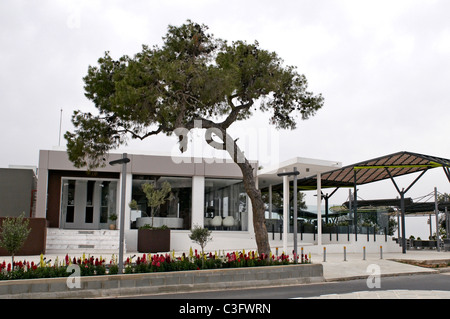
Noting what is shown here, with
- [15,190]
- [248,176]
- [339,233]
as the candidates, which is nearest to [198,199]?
[339,233]

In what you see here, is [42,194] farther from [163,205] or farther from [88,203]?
[163,205]

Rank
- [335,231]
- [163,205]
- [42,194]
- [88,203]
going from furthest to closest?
[88,203]
[335,231]
[163,205]
[42,194]

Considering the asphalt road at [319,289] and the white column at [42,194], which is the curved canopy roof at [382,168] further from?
the white column at [42,194]

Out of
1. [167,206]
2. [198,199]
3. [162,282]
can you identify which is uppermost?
[198,199]

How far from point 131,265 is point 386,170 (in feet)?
55.2

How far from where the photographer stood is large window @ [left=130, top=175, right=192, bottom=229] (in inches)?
1011

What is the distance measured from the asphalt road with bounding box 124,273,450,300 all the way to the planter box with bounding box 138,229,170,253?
11311mm

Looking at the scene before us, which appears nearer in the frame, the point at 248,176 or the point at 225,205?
the point at 248,176

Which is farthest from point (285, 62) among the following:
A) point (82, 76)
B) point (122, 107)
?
point (82, 76)

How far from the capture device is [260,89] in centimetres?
1477

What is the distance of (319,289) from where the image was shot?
12.4 metres

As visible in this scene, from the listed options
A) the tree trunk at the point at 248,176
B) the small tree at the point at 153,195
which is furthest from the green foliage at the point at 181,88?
the small tree at the point at 153,195

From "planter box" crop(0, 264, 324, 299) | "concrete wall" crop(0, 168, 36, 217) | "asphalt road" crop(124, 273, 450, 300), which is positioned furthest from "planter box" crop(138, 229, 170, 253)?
"asphalt road" crop(124, 273, 450, 300)
